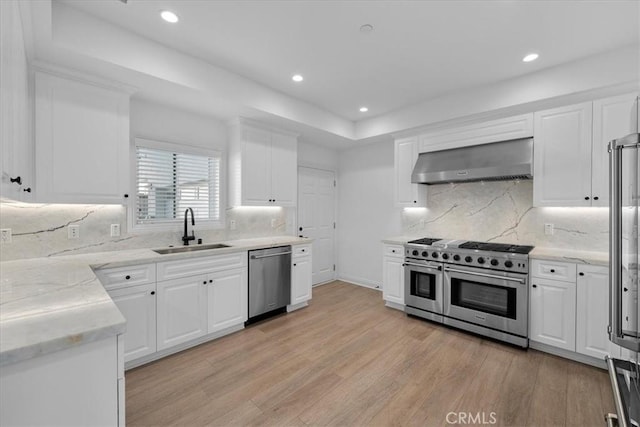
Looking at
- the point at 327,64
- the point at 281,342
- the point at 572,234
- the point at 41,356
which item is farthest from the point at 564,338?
the point at 41,356

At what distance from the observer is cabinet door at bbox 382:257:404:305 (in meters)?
3.81

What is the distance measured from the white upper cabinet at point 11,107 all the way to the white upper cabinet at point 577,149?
13.6ft

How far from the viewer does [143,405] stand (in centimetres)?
201

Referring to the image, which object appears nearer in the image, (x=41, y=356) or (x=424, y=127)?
(x=41, y=356)

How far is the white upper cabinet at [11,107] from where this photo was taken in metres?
1.24

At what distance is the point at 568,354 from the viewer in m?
2.65

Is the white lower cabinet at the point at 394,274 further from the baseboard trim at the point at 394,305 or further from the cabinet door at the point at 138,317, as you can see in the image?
the cabinet door at the point at 138,317

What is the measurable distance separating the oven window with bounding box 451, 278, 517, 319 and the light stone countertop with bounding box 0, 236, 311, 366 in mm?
3275

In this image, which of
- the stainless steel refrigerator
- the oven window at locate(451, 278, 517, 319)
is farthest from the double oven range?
the stainless steel refrigerator

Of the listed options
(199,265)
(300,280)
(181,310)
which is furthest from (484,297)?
(181,310)

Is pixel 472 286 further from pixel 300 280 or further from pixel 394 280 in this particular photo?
pixel 300 280

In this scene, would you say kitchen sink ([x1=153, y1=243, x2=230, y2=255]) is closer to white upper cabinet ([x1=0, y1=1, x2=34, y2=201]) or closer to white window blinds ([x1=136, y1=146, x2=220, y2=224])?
white window blinds ([x1=136, y1=146, x2=220, y2=224])

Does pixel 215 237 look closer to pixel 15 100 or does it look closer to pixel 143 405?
pixel 143 405

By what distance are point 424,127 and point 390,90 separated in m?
0.78
